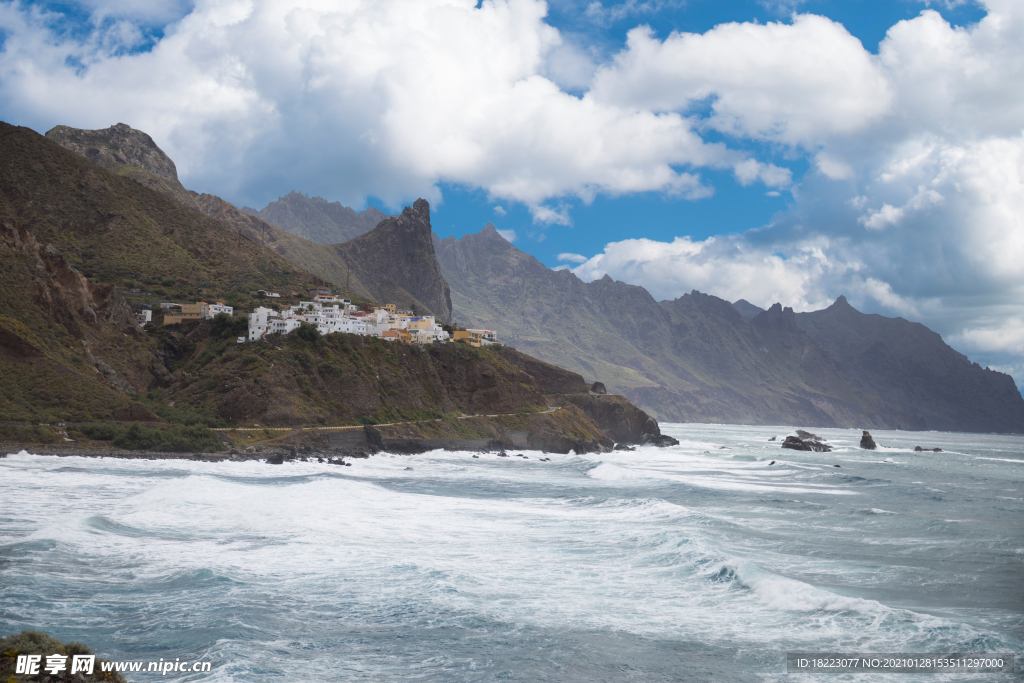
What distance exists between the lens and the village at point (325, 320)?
7325cm

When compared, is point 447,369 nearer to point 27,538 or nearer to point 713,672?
point 27,538

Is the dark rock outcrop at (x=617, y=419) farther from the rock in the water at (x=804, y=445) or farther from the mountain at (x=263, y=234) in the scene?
the mountain at (x=263, y=234)

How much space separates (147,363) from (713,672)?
66555mm

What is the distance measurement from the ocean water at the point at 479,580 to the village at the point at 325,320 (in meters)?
38.3

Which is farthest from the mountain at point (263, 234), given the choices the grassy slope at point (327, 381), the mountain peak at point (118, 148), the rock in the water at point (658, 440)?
the rock in the water at point (658, 440)

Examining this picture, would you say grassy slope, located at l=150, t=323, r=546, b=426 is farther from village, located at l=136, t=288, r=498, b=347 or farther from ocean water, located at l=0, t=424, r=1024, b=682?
ocean water, located at l=0, t=424, r=1024, b=682

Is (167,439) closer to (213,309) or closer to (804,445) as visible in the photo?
(213,309)

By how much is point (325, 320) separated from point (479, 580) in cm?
6544

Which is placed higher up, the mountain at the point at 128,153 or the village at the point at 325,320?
the mountain at the point at 128,153

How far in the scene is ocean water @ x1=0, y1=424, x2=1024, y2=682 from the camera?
12.5 metres

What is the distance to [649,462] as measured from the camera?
250ft

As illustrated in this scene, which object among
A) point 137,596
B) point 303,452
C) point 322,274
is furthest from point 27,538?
point 322,274

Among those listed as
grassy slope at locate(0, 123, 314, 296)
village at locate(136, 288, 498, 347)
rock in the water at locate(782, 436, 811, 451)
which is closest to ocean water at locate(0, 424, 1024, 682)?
village at locate(136, 288, 498, 347)

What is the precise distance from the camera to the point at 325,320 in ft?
259
